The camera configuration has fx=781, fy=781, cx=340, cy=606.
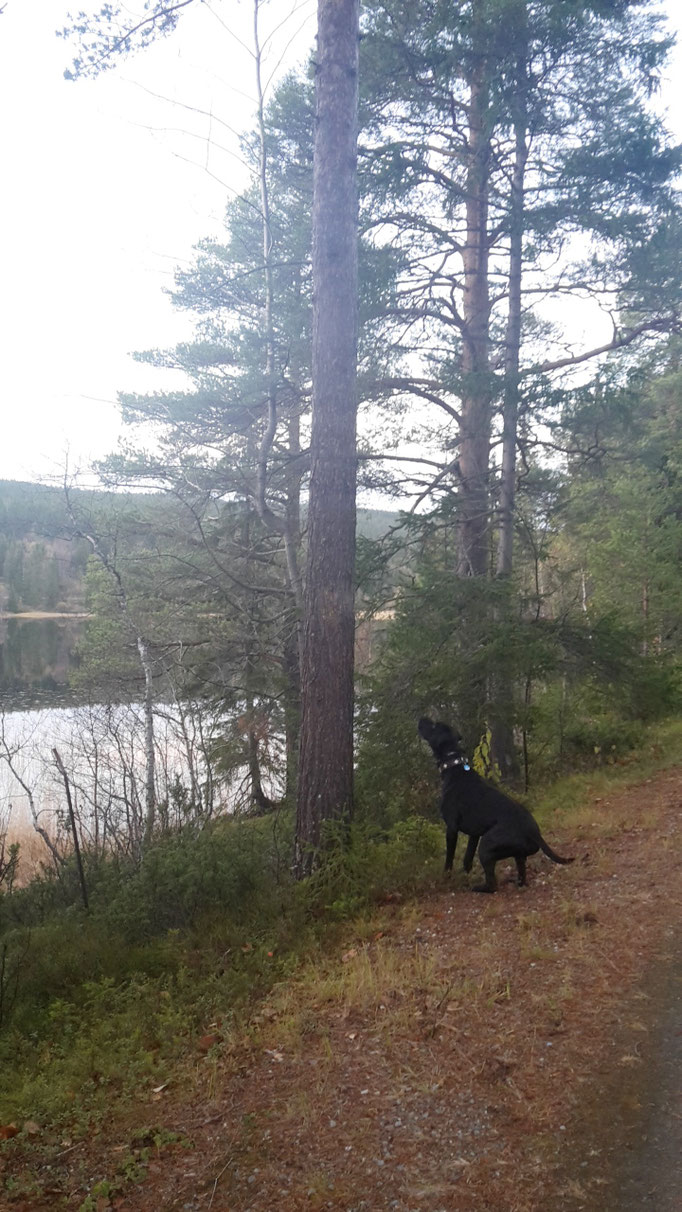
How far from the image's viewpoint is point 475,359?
11.1m

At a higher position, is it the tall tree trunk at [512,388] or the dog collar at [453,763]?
the tall tree trunk at [512,388]

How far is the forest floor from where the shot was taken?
2.83m

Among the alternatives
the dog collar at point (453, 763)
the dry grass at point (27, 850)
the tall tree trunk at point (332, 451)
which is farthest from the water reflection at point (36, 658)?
the dog collar at point (453, 763)

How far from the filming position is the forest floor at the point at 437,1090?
9.27 feet

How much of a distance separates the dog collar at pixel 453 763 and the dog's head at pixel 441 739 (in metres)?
0.03

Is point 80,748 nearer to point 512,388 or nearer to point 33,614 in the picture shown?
point 512,388

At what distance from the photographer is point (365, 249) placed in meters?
10.6

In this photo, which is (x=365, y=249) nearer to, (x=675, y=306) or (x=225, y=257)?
(x=675, y=306)

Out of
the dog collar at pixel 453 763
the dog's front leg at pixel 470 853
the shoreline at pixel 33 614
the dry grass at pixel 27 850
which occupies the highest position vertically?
the shoreline at pixel 33 614

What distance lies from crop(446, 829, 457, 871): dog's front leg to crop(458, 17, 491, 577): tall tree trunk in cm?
517

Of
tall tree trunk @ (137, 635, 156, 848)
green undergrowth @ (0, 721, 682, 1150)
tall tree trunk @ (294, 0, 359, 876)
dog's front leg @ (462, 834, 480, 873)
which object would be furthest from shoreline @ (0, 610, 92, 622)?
dog's front leg @ (462, 834, 480, 873)

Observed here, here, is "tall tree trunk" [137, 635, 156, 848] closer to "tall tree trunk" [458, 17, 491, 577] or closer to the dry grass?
the dry grass

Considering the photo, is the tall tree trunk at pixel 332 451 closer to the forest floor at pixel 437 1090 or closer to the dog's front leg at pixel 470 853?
the dog's front leg at pixel 470 853

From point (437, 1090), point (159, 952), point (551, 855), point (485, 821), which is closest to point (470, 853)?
point (485, 821)
